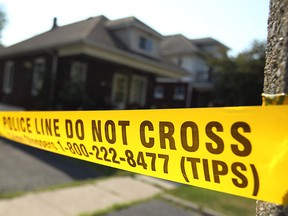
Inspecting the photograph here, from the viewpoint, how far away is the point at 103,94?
60.1ft

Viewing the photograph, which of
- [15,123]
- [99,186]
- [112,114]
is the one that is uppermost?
[112,114]

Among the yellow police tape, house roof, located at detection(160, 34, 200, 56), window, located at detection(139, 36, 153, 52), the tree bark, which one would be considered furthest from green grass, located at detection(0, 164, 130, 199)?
house roof, located at detection(160, 34, 200, 56)

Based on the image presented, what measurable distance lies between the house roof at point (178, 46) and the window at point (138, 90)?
1191cm

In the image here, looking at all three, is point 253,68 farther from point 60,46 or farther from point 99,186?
point 99,186

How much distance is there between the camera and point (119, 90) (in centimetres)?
1973

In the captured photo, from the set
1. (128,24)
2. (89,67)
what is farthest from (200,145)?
(128,24)

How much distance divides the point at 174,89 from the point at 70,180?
2572 cm

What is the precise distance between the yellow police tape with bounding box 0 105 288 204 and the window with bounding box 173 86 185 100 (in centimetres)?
3009

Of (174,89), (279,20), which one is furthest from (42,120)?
(174,89)

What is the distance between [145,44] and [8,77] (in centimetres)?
946

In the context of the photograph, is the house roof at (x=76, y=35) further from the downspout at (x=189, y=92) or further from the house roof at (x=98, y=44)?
the downspout at (x=189, y=92)

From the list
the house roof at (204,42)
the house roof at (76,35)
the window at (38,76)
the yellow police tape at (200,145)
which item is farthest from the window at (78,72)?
the house roof at (204,42)

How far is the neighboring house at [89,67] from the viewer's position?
53.1 ft

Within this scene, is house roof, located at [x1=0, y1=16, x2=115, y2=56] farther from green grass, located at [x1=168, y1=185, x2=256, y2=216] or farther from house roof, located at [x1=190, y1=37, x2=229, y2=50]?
house roof, located at [x1=190, y1=37, x2=229, y2=50]
